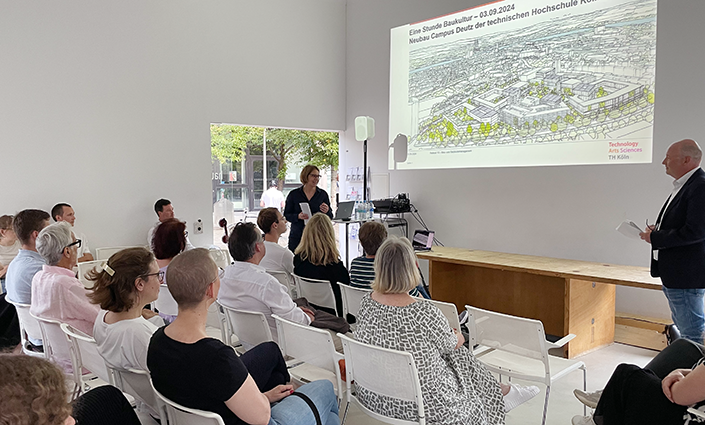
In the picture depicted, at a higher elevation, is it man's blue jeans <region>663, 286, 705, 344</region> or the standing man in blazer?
the standing man in blazer

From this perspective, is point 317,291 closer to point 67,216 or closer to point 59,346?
point 59,346

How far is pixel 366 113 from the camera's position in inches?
304

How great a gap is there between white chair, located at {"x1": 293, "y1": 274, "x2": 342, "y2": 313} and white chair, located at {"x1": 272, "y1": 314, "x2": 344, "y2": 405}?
946 mm

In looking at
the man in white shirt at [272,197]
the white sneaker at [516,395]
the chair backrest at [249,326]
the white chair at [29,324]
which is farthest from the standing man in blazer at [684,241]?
the man in white shirt at [272,197]

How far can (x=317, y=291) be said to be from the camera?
3850mm

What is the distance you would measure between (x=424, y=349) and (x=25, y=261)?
106 inches

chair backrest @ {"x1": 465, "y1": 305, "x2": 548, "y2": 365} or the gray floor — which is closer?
chair backrest @ {"x1": 465, "y1": 305, "x2": 548, "y2": 365}

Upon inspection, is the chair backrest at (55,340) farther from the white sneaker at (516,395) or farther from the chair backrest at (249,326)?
the white sneaker at (516,395)

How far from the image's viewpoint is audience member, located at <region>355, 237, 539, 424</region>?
2.27 m

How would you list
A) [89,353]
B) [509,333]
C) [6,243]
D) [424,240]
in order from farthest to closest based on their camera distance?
[424,240] → [6,243] → [509,333] → [89,353]

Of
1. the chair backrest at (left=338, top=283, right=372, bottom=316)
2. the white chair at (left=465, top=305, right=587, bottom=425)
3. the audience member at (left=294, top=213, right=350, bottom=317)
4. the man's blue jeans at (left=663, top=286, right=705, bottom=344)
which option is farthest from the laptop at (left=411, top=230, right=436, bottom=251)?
the white chair at (left=465, top=305, right=587, bottom=425)

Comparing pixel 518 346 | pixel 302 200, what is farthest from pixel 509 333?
pixel 302 200

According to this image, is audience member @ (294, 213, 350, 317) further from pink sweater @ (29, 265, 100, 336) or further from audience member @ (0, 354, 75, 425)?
audience member @ (0, 354, 75, 425)

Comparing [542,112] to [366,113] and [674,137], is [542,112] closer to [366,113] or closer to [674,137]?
[674,137]
